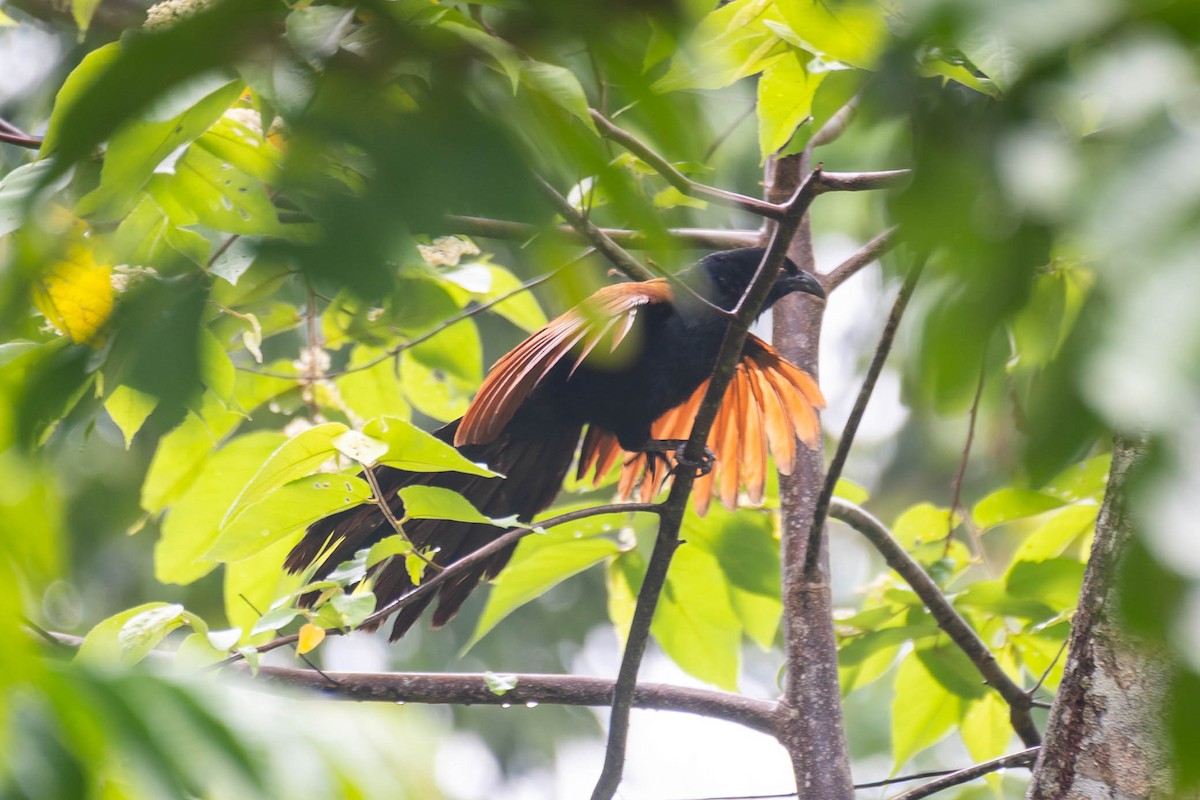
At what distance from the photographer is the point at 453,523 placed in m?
2.41

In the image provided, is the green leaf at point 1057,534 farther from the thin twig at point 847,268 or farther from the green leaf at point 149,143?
the green leaf at point 149,143

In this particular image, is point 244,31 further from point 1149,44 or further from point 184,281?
point 1149,44

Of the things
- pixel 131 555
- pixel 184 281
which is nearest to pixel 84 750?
pixel 184 281

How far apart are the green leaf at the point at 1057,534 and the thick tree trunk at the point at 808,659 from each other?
1.50 ft

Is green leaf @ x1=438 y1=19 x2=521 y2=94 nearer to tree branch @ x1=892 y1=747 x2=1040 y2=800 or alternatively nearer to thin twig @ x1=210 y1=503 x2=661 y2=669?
thin twig @ x1=210 y1=503 x2=661 y2=669

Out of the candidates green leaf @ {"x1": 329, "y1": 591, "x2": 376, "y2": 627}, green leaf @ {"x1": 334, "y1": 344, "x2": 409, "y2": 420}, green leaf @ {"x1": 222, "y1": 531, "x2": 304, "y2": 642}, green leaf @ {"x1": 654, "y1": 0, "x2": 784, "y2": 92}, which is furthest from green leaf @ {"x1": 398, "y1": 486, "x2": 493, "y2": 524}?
green leaf @ {"x1": 334, "y1": 344, "x2": 409, "y2": 420}

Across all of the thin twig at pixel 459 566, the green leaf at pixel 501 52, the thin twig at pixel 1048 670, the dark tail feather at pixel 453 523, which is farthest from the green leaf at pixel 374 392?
the green leaf at pixel 501 52

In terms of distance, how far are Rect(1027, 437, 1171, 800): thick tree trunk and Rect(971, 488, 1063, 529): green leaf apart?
66cm

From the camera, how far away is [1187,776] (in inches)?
12.9

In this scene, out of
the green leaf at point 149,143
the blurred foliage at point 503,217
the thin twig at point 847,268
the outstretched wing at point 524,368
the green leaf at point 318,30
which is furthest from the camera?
the thin twig at point 847,268

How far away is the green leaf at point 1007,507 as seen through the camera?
2.08 meters

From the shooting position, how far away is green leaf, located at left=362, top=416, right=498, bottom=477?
154cm

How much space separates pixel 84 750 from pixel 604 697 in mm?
1462

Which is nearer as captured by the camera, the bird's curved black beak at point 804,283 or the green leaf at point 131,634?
the green leaf at point 131,634
